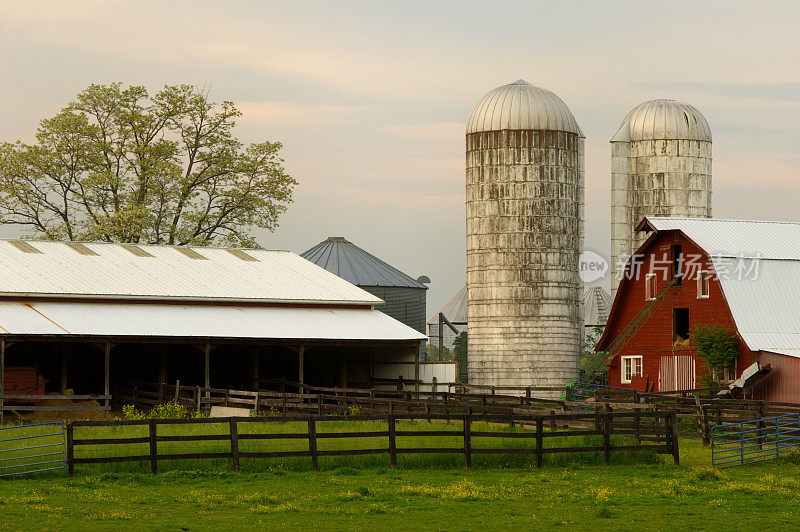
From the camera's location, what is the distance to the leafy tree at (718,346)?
140ft

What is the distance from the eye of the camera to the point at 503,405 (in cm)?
3117

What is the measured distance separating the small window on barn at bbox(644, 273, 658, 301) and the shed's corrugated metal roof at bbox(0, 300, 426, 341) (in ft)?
31.0

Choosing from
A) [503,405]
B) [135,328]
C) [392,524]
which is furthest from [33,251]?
[392,524]

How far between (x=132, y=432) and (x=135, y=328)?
12.0 meters

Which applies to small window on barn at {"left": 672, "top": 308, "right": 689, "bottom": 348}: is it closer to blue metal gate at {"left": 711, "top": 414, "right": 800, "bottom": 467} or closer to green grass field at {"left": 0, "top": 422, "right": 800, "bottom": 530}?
blue metal gate at {"left": 711, "top": 414, "right": 800, "bottom": 467}

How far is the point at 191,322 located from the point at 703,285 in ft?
61.6

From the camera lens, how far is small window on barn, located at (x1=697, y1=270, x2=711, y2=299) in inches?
1766

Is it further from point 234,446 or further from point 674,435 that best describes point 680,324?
→ point 234,446

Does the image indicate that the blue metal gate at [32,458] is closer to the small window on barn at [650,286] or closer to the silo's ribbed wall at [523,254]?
the small window on barn at [650,286]

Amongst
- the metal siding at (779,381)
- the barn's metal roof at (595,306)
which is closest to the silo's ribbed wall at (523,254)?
the metal siding at (779,381)

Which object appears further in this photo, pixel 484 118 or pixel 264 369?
pixel 484 118

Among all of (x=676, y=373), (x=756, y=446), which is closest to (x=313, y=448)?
(x=756, y=446)

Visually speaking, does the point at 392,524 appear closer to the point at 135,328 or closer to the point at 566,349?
the point at 135,328

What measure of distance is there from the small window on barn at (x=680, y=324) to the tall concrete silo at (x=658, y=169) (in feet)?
52.3
